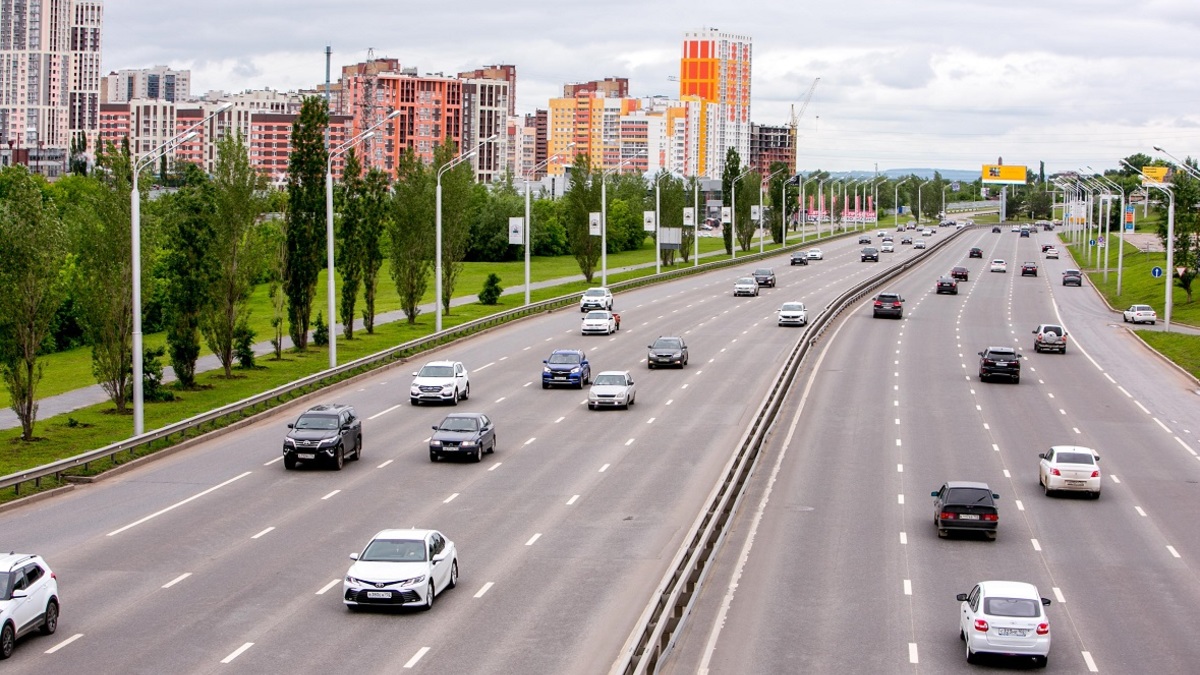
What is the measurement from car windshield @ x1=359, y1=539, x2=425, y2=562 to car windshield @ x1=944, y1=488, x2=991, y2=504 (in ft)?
41.8

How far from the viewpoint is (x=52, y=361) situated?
75.6m

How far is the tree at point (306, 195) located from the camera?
65500 mm

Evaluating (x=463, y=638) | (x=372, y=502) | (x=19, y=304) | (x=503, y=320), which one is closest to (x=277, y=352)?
(x=503, y=320)

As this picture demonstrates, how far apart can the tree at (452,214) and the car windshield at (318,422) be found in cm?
3911

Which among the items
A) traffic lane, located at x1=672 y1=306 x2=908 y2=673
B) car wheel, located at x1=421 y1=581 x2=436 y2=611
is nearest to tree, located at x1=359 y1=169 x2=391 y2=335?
traffic lane, located at x1=672 y1=306 x2=908 y2=673

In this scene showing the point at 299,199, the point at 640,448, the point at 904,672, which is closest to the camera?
the point at 904,672

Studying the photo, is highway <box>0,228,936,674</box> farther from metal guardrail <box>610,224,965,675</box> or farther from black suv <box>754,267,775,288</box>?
black suv <box>754,267,775,288</box>

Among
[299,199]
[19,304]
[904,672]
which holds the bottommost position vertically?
[904,672]

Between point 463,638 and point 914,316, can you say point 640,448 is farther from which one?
point 914,316

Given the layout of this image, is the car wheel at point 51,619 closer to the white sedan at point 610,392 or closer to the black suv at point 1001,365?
the white sedan at point 610,392

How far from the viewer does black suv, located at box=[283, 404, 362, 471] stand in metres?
39.0

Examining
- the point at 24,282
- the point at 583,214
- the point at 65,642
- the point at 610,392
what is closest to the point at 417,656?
the point at 65,642

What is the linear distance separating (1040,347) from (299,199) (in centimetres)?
3507

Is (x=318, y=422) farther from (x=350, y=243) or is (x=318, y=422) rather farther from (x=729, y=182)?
(x=729, y=182)
